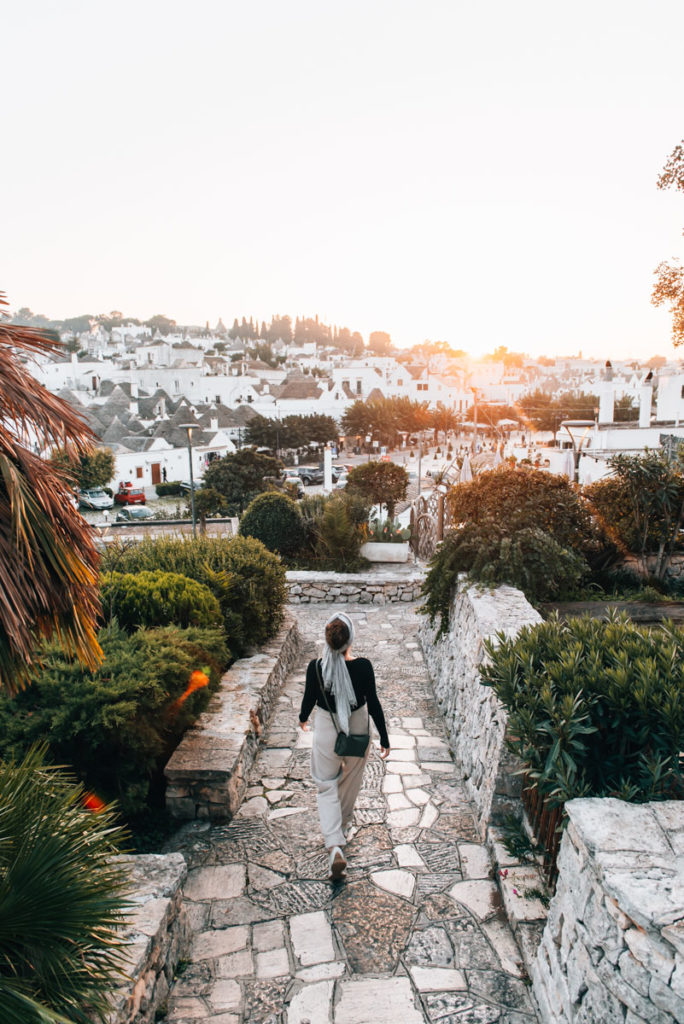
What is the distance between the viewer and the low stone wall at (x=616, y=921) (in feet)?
7.25

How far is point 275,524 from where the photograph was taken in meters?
12.3

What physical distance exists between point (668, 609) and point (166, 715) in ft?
16.4

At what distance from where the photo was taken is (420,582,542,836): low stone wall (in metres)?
4.20

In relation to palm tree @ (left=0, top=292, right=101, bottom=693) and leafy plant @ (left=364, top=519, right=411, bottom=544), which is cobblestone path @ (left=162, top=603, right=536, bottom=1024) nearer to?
palm tree @ (left=0, top=292, right=101, bottom=693)

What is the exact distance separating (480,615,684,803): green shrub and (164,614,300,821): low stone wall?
7.06 ft

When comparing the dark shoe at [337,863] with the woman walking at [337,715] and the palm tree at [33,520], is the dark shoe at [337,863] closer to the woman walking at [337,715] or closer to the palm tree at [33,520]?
the woman walking at [337,715]

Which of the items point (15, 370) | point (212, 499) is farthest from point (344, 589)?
point (212, 499)

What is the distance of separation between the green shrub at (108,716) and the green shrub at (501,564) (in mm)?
3042

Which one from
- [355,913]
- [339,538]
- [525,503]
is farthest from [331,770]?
[339,538]

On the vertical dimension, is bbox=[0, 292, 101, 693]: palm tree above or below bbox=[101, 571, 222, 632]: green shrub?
above

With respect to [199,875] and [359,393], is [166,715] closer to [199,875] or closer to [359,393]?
[199,875]

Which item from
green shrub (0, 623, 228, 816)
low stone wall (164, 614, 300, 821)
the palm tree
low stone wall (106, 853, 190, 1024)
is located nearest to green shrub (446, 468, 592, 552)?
low stone wall (164, 614, 300, 821)

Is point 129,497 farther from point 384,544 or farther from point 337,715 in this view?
point 337,715

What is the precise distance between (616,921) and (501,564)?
4237 mm
